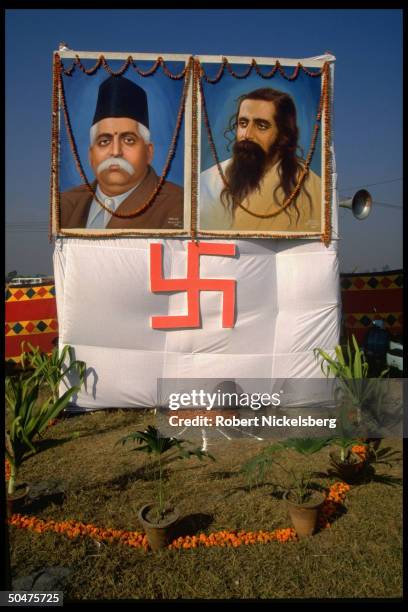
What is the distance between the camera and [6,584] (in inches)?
117

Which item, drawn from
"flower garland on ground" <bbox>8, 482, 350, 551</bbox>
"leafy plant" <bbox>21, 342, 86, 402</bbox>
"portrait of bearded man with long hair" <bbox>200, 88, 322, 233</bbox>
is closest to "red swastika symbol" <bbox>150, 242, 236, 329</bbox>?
"portrait of bearded man with long hair" <bbox>200, 88, 322, 233</bbox>

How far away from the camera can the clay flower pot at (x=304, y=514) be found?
3.74 metres

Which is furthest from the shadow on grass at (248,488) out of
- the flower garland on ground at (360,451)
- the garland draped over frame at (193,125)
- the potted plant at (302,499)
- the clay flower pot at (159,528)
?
the garland draped over frame at (193,125)

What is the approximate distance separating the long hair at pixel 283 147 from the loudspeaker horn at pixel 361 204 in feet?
3.77

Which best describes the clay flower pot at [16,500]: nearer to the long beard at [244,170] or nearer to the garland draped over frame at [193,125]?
the garland draped over frame at [193,125]

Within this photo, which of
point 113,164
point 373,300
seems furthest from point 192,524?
point 373,300

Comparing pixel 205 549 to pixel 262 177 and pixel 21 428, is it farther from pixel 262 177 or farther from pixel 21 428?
pixel 262 177

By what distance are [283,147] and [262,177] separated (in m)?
0.58

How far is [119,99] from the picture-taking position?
6.61 m

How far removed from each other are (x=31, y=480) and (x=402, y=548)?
380 centimetres

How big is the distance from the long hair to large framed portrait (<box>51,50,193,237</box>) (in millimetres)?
680
